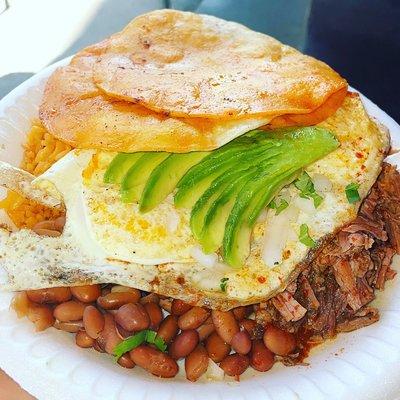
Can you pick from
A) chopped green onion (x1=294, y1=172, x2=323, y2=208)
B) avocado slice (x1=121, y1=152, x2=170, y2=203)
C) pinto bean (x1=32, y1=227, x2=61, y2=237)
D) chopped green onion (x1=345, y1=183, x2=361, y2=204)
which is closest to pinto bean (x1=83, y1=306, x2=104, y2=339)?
pinto bean (x1=32, y1=227, x2=61, y2=237)

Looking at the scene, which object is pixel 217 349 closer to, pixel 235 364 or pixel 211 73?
pixel 235 364

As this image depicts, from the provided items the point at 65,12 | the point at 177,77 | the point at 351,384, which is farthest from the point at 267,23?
the point at 351,384

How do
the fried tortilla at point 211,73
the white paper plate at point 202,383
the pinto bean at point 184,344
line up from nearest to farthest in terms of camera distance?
the white paper plate at point 202,383
the fried tortilla at point 211,73
the pinto bean at point 184,344

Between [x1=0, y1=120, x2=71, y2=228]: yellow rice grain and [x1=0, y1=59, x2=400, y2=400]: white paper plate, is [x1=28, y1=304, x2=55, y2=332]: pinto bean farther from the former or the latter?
[x1=0, y1=120, x2=71, y2=228]: yellow rice grain

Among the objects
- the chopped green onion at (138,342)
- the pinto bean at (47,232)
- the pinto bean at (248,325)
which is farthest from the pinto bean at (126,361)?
the pinto bean at (47,232)

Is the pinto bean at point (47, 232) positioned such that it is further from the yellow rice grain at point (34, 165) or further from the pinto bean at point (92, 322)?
the pinto bean at point (92, 322)

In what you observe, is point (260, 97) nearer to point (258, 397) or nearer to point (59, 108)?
point (59, 108)
